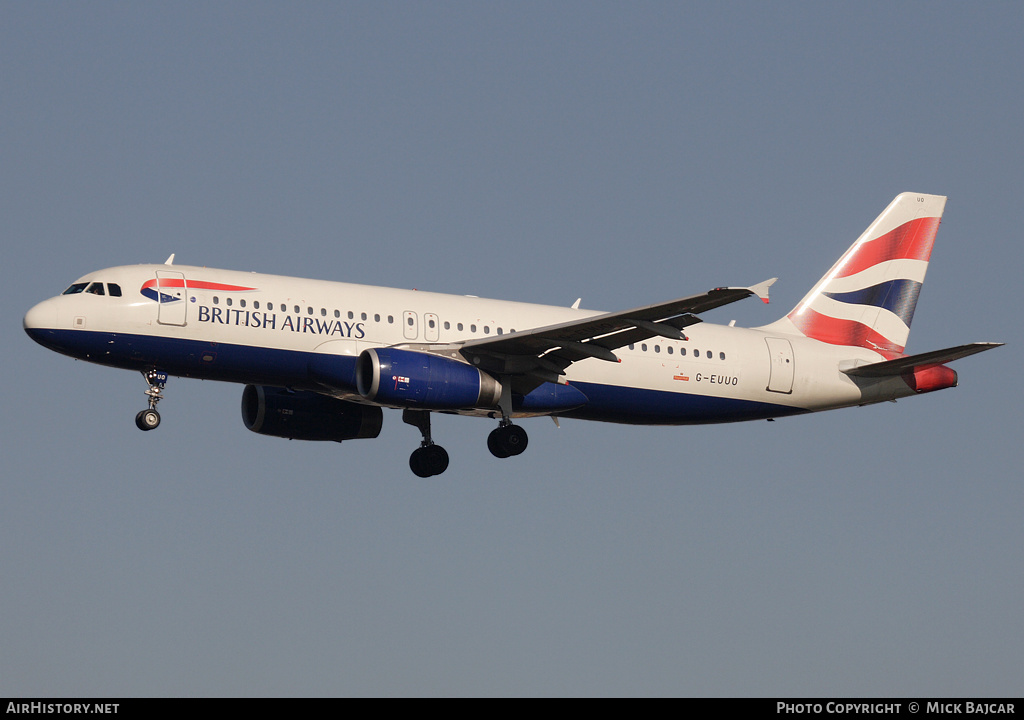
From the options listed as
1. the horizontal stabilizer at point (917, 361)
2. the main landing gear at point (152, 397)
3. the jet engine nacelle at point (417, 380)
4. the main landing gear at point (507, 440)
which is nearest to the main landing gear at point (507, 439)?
the main landing gear at point (507, 440)

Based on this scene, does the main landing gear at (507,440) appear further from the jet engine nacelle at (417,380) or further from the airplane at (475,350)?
the jet engine nacelle at (417,380)

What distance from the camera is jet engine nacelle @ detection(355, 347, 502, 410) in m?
38.2

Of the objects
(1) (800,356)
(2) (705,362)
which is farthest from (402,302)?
(1) (800,356)

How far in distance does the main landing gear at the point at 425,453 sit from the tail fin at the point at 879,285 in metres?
11.6

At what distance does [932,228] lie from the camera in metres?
48.9

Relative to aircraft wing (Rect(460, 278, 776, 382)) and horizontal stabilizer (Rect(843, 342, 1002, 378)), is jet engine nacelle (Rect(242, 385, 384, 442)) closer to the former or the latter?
aircraft wing (Rect(460, 278, 776, 382))

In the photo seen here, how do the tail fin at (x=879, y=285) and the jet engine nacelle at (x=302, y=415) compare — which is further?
the tail fin at (x=879, y=285)

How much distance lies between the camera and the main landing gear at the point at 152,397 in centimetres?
3875

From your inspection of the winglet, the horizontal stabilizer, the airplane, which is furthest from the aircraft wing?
the horizontal stabilizer

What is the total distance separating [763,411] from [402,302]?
38.8ft

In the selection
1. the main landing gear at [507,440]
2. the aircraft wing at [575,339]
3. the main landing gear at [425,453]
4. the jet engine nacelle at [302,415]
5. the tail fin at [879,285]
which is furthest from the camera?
the tail fin at [879,285]

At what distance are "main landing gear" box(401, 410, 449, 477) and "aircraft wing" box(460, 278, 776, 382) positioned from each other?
16.8 feet
